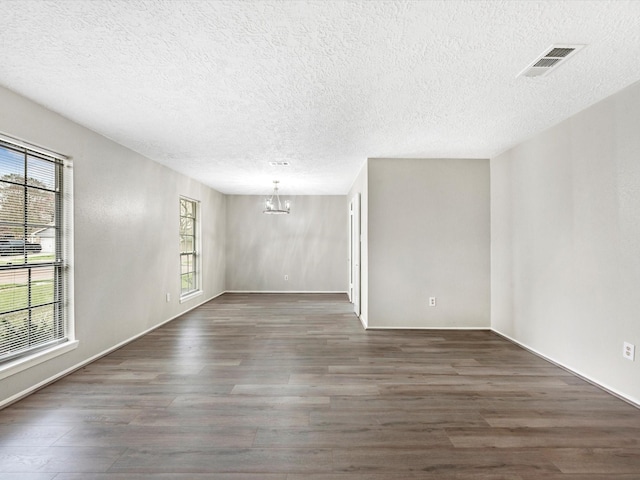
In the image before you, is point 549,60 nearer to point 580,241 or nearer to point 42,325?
point 580,241

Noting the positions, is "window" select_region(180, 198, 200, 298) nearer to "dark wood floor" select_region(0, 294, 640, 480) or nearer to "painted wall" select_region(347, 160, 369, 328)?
"dark wood floor" select_region(0, 294, 640, 480)

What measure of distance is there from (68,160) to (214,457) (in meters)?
3.05

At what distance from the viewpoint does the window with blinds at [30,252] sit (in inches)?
→ 102

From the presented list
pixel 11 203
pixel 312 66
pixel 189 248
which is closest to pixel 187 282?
pixel 189 248

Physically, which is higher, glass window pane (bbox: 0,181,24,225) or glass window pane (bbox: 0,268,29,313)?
Answer: glass window pane (bbox: 0,181,24,225)

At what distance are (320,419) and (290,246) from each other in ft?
20.0

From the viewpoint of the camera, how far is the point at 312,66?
2.23m

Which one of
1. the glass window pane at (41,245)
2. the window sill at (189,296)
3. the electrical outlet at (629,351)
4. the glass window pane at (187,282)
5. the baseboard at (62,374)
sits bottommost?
the baseboard at (62,374)

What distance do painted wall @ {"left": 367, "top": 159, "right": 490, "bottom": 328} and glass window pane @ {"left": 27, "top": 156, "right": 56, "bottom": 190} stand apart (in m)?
3.62

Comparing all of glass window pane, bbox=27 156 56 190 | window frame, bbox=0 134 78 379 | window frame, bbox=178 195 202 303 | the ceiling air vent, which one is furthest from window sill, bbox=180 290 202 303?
the ceiling air vent

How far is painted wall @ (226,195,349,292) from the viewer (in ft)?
26.9

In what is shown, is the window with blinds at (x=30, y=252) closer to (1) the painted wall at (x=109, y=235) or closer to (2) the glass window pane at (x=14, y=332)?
(2) the glass window pane at (x=14, y=332)

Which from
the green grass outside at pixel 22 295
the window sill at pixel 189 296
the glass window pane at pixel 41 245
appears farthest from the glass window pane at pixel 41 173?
the window sill at pixel 189 296

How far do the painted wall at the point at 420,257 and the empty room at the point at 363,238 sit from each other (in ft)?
0.09
